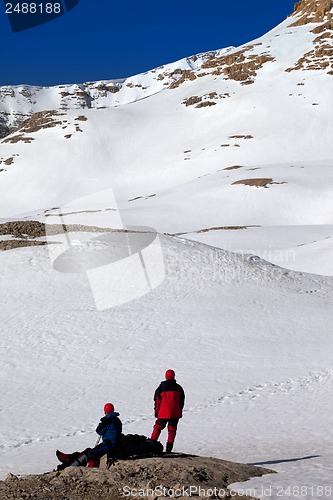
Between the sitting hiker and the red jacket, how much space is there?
41.8 inches

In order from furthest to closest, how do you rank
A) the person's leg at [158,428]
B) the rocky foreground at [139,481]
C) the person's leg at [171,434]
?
the person's leg at [171,434] → the person's leg at [158,428] → the rocky foreground at [139,481]

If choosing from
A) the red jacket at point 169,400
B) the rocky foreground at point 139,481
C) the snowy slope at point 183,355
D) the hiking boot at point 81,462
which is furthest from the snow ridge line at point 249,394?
the rocky foreground at point 139,481

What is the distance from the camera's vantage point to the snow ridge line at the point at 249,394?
11.8 m

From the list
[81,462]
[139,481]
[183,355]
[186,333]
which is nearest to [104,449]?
[81,462]

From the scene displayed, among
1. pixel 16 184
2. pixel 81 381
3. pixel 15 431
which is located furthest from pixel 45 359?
pixel 16 184

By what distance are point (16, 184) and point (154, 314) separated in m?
88.2

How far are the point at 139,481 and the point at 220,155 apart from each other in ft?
298

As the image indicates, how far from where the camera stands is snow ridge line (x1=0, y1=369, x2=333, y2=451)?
465 inches

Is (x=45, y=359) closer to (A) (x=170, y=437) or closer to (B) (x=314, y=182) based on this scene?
(A) (x=170, y=437)

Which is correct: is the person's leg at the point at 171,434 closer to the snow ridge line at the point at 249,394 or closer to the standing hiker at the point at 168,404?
the standing hiker at the point at 168,404

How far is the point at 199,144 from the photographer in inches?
4193

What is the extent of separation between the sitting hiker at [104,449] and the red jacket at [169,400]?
1061 millimetres

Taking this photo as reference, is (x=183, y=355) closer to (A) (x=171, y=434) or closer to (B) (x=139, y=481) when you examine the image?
(A) (x=171, y=434)

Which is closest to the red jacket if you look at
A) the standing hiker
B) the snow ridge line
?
the standing hiker
